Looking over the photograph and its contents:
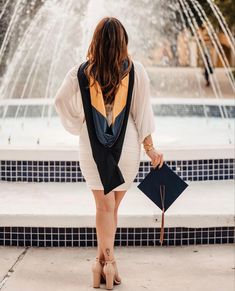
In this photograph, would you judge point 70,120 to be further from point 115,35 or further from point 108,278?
point 108,278

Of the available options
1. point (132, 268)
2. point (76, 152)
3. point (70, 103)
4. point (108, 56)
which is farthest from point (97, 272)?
point (76, 152)

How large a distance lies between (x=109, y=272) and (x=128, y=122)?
0.91 meters

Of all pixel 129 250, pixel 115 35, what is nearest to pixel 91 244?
pixel 129 250

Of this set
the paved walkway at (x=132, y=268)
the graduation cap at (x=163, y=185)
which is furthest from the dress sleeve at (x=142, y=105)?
the paved walkway at (x=132, y=268)

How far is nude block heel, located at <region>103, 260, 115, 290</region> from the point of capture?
4043 mm

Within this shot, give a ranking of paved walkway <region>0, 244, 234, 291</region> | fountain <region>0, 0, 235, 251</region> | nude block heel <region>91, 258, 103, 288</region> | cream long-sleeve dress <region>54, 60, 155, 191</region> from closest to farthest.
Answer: cream long-sleeve dress <region>54, 60, 155, 191</region> < nude block heel <region>91, 258, 103, 288</region> < paved walkway <region>0, 244, 234, 291</region> < fountain <region>0, 0, 235, 251</region>

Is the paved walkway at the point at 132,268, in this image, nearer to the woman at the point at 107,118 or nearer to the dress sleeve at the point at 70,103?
the woman at the point at 107,118

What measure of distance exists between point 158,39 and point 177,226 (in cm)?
2936

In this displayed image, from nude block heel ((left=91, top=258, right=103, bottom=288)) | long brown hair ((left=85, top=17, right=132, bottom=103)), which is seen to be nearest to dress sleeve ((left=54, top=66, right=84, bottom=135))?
long brown hair ((left=85, top=17, right=132, bottom=103))

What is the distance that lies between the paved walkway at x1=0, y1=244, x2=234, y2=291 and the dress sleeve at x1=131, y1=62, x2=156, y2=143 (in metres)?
0.95

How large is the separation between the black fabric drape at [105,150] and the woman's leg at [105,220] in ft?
0.32

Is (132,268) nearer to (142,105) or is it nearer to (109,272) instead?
(109,272)

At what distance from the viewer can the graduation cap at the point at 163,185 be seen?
4164mm

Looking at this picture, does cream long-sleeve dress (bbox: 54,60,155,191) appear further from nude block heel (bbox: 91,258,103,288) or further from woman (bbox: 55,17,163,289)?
nude block heel (bbox: 91,258,103,288)
